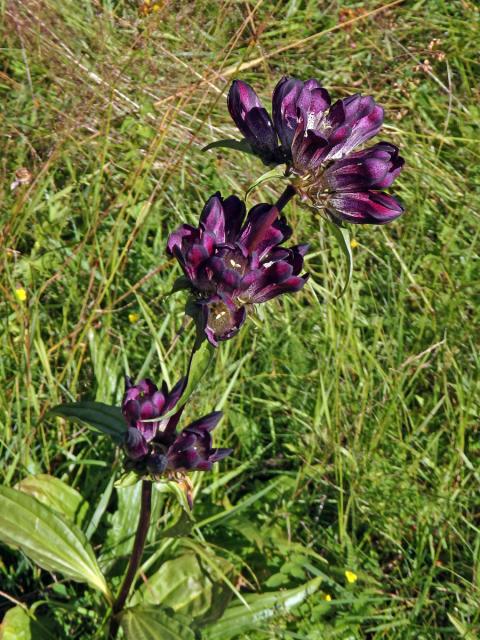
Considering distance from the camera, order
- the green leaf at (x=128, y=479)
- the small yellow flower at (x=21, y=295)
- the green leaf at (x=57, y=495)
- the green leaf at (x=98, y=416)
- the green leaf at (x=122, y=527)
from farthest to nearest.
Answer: the small yellow flower at (x=21, y=295), the green leaf at (x=122, y=527), the green leaf at (x=57, y=495), the green leaf at (x=98, y=416), the green leaf at (x=128, y=479)

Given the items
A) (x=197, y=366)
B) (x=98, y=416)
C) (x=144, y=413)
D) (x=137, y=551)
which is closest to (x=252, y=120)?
(x=197, y=366)

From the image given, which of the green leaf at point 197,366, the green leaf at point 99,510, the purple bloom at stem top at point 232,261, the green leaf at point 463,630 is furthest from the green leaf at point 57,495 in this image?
the green leaf at point 463,630

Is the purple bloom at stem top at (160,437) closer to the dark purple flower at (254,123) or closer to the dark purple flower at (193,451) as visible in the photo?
the dark purple flower at (193,451)

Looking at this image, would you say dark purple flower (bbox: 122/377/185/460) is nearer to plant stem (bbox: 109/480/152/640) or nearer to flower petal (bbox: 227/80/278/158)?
plant stem (bbox: 109/480/152/640)

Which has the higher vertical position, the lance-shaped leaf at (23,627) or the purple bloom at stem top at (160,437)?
the purple bloom at stem top at (160,437)

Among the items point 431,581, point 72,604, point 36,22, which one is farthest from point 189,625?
point 36,22

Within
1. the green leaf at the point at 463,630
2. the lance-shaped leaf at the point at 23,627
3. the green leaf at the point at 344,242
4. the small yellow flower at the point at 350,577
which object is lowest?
the green leaf at the point at 463,630

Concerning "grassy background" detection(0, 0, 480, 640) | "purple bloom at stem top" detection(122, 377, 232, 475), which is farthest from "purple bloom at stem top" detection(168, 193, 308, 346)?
"grassy background" detection(0, 0, 480, 640)
